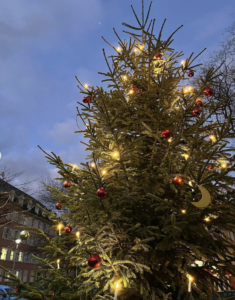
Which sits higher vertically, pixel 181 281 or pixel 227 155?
pixel 227 155

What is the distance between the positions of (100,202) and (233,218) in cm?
167

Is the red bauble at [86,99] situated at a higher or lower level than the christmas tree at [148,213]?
higher

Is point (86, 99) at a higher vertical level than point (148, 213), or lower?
higher

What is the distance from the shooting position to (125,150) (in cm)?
324

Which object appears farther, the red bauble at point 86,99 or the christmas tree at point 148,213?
the red bauble at point 86,99

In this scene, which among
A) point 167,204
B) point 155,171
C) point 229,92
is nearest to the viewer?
point 167,204

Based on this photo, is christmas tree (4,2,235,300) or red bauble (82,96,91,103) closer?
christmas tree (4,2,235,300)

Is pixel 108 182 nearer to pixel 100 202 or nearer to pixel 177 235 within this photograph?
pixel 100 202

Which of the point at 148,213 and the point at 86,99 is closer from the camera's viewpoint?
the point at 148,213

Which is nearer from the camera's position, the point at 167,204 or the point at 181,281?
the point at 167,204

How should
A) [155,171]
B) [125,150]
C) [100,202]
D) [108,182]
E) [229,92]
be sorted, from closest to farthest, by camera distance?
[100,202] → [125,150] → [108,182] → [155,171] → [229,92]

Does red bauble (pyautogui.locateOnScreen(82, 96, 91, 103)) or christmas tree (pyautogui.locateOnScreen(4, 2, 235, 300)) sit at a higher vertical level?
red bauble (pyautogui.locateOnScreen(82, 96, 91, 103))

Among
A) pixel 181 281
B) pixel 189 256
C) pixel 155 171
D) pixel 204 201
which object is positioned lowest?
pixel 181 281

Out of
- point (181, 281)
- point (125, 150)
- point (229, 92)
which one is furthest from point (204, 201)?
point (229, 92)
